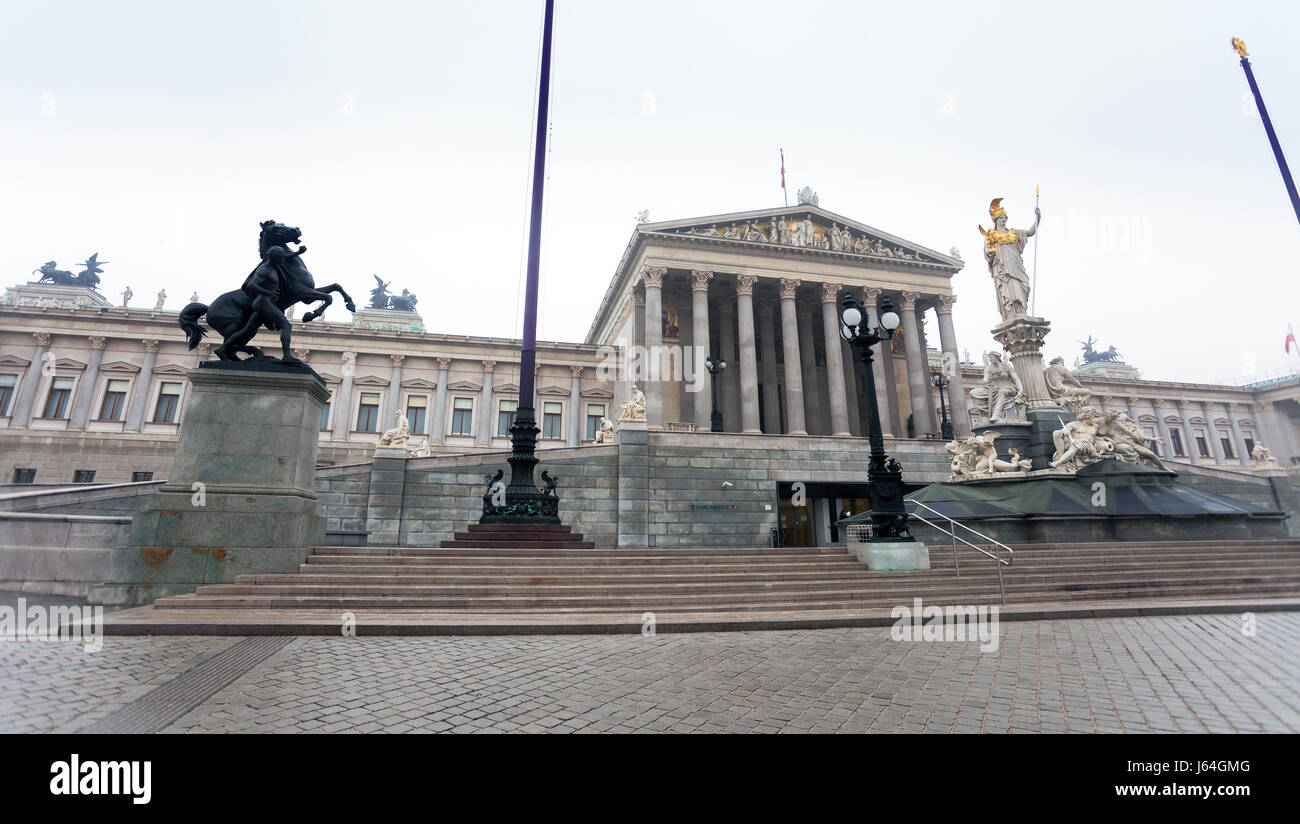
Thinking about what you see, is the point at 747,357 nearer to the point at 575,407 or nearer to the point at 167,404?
the point at 575,407

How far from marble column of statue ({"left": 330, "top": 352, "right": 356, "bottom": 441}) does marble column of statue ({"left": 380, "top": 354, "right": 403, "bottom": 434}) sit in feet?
7.88

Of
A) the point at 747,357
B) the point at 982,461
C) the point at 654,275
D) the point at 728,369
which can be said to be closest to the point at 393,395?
the point at 654,275

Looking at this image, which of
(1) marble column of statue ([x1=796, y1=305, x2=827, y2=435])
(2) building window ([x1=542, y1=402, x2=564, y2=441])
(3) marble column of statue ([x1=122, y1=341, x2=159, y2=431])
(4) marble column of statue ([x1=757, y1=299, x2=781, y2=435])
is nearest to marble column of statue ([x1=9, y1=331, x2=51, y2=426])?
(3) marble column of statue ([x1=122, y1=341, x2=159, y2=431])

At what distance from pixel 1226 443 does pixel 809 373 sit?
170ft

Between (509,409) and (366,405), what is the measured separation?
34.9 ft

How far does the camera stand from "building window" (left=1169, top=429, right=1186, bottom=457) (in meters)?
58.7

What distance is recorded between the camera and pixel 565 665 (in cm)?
599

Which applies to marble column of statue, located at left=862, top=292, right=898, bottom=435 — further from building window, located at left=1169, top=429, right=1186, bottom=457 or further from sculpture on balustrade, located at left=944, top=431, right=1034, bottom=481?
building window, located at left=1169, top=429, right=1186, bottom=457

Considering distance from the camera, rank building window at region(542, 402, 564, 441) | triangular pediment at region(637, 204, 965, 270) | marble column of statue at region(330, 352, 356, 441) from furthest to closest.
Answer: building window at region(542, 402, 564, 441)
marble column of statue at region(330, 352, 356, 441)
triangular pediment at region(637, 204, 965, 270)

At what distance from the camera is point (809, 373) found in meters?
42.7

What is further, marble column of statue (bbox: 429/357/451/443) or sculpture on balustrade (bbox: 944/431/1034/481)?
marble column of statue (bbox: 429/357/451/443)

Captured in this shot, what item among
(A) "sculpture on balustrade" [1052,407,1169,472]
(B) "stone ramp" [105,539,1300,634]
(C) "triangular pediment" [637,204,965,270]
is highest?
(C) "triangular pediment" [637,204,965,270]
